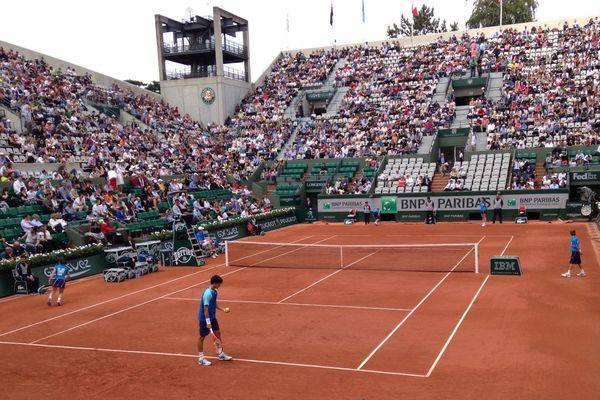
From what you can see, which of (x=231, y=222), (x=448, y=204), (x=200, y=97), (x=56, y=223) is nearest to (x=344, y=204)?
(x=448, y=204)

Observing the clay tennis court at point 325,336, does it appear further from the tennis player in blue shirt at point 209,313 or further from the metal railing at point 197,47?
the metal railing at point 197,47

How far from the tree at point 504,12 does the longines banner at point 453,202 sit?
5650 cm

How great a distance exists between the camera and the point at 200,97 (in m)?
54.8

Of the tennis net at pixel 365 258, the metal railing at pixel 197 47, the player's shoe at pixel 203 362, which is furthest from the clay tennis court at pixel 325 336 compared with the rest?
the metal railing at pixel 197 47

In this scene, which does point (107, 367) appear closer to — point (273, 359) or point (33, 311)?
point (273, 359)

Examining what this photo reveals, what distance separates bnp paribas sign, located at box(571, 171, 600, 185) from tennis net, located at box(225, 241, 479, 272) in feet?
47.8

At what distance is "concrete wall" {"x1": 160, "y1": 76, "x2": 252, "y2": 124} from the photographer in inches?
2142

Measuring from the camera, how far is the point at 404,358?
37.0 feet

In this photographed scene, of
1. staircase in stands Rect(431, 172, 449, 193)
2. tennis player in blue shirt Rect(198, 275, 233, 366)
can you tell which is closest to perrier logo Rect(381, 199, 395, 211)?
staircase in stands Rect(431, 172, 449, 193)

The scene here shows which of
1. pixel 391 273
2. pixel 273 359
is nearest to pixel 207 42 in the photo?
pixel 391 273

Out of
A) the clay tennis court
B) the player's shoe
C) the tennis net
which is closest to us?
the clay tennis court

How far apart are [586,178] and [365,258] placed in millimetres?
19098

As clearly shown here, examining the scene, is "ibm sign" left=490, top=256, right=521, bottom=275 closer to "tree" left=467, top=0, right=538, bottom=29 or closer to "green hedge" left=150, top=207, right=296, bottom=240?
"green hedge" left=150, top=207, right=296, bottom=240

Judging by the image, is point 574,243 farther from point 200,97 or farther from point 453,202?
point 200,97
